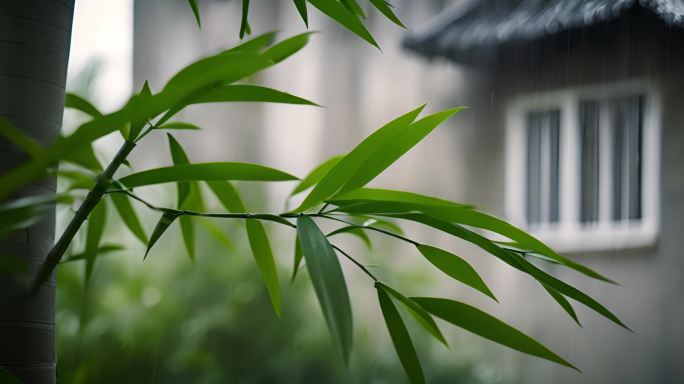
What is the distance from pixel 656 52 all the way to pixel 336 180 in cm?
192

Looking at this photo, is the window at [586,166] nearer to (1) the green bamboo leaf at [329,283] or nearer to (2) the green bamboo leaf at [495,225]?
(2) the green bamboo leaf at [495,225]

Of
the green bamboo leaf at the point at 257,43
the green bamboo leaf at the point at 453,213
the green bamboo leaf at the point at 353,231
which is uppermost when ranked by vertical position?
the green bamboo leaf at the point at 257,43

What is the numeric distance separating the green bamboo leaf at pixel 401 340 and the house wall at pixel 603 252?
1848 millimetres

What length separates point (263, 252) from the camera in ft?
1.60

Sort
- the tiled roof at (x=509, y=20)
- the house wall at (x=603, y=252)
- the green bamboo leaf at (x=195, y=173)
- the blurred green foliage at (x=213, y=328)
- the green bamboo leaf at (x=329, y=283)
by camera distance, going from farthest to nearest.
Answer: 1. the blurred green foliage at (x=213, y=328)
2. the house wall at (x=603, y=252)
3. the tiled roof at (x=509, y=20)
4. the green bamboo leaf at (x=195, y=173)
5. the green bamboo leaf at (x=329, y=283)

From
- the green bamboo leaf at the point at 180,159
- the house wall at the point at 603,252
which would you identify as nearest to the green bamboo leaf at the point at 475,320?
the green bamboo leaf at the point at 180,159

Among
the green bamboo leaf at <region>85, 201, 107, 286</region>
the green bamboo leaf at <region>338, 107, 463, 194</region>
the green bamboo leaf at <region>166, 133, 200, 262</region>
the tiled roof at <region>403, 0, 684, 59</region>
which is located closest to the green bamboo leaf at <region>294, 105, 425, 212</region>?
the green bamboo leaf at <region>338, 107, 463, 194</region>

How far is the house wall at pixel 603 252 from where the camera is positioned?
2062 millimetres

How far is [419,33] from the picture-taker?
2.51 m

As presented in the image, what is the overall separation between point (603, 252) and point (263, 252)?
1968 millimetres

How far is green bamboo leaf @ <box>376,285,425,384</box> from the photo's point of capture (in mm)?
423

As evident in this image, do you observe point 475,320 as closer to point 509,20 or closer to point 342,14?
point 342,14

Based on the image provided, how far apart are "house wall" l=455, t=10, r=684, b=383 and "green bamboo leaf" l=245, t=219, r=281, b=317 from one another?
1.83 metres

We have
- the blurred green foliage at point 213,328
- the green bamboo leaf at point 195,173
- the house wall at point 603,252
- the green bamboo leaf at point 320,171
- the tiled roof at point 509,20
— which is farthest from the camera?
the blurred green foliage at point 213,328
